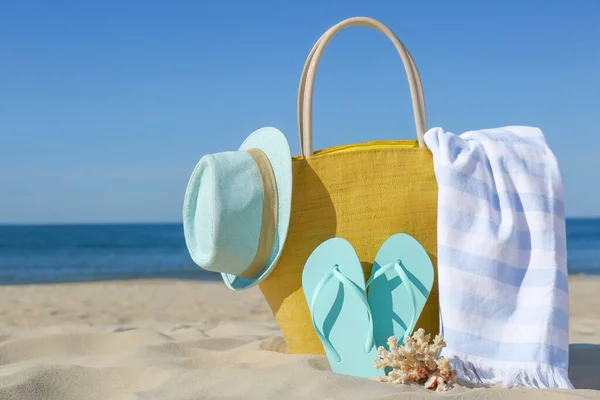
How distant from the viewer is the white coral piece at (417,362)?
7.30 ft

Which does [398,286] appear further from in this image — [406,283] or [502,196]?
[502,196]

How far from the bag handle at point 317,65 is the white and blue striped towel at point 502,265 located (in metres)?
0.16

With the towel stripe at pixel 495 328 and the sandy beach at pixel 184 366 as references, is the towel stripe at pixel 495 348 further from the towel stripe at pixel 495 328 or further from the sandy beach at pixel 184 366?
the sandy beach at pixel 184 366

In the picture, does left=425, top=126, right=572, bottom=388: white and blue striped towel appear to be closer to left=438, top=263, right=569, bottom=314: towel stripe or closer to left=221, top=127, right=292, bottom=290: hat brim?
left=438, top=263, right=569, bottom=314: towel stripe

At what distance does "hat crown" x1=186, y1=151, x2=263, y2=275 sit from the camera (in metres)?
2.52

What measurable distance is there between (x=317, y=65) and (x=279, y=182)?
1.55ft

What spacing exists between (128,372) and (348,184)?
105cm

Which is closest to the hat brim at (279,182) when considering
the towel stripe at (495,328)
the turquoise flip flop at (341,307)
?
the turquoise flip flop at (341,307)

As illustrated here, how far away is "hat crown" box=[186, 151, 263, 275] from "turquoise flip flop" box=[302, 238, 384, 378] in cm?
25

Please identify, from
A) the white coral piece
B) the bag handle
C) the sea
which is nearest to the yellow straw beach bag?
the bag handle

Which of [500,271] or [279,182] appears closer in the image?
[500,271]

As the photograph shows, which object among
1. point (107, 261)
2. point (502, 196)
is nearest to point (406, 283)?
point (502, 196)

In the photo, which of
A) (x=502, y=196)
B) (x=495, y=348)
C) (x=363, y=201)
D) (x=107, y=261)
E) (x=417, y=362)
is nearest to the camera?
(x=417, y=362)

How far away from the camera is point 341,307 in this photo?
250 cm
